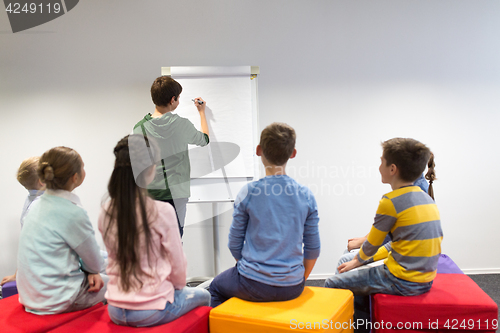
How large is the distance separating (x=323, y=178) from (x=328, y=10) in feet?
4.70

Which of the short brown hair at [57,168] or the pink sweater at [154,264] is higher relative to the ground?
the short brown hair at [57,168]

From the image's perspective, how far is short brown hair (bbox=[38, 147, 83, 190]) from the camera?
1.49 m

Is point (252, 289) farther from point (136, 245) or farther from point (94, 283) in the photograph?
point (94, 283)

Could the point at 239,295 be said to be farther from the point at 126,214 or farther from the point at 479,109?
the point at 479,109

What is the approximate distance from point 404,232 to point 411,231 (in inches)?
1.1

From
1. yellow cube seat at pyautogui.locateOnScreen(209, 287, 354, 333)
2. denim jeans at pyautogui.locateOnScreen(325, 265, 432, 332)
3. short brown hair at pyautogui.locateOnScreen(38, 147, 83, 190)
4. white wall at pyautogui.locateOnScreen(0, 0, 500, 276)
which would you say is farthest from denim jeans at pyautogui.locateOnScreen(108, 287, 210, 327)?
white wall at pyautogui.locateOnScreen(0, 0, 500, 276)

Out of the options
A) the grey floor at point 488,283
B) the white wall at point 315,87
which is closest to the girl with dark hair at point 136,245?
the white wall at point 315,87

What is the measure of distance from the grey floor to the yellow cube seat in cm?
147

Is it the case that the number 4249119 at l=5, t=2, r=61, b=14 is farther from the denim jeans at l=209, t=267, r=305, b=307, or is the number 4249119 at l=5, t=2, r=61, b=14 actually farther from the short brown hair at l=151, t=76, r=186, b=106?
the denim jeans at l=209, t=267, r=305, b=307

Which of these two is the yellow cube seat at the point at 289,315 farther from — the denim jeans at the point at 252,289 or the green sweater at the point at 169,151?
the green sweater at the point at 169,151

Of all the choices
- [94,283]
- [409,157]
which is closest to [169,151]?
[94,283]

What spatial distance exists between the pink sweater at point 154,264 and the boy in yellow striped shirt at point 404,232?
857mm

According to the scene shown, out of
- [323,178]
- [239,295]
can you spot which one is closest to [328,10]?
[323,178]

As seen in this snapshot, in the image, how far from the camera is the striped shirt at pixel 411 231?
1.51m
